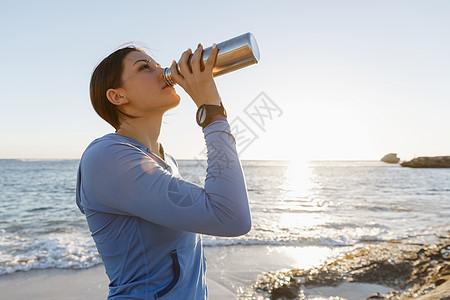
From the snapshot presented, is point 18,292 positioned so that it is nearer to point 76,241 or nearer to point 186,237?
point 76,241

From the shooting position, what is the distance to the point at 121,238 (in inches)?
43.0

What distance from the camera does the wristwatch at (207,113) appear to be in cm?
114

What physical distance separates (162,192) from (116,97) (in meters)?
0.56

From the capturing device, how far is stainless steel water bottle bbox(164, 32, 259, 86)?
4.18ft

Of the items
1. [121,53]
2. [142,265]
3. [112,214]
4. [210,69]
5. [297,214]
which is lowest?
[297,214]

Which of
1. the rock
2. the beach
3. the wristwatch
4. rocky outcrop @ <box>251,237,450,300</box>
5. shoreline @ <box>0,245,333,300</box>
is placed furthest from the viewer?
the rock

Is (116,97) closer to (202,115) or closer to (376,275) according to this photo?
(202,115)

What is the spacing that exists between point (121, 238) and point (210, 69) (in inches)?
26.9

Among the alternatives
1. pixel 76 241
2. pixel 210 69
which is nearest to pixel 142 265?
pixel 210 69

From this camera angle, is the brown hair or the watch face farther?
the brown hair

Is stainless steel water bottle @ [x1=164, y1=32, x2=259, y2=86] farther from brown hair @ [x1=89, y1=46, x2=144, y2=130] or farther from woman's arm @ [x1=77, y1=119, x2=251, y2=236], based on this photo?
woman's arm @ [x1=77, y1=119, x2=251, y2=236]

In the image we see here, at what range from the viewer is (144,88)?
51.3 inches

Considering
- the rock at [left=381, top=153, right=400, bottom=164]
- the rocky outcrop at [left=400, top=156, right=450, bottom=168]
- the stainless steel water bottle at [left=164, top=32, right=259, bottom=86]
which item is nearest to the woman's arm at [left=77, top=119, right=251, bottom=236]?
the stainless steel water bottle at [left=164, top=32, right=259, bottom=86]

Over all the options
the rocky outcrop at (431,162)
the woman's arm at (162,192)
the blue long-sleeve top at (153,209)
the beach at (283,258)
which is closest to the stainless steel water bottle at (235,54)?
the blue long-sleeve top at (153,209)
